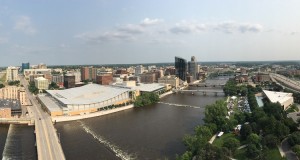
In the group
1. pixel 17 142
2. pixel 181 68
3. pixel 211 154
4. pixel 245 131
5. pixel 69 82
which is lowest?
pixel 17 142

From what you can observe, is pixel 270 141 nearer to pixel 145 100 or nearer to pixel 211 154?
pixel 211 154

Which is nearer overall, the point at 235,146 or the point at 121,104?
the point at 235,146

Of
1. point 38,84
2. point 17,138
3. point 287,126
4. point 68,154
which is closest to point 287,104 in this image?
point 287,126

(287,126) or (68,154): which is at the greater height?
(287,126)

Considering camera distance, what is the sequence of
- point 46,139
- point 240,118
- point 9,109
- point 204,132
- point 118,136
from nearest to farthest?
point 204,132 < point 46,139 < point 118,136 < point 240,118 < point 9,109

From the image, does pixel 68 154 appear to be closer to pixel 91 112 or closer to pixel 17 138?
pixel 17 138

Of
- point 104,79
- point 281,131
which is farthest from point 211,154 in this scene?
point 104,79

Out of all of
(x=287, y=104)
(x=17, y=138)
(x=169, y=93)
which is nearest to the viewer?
(x=17, y=138)
